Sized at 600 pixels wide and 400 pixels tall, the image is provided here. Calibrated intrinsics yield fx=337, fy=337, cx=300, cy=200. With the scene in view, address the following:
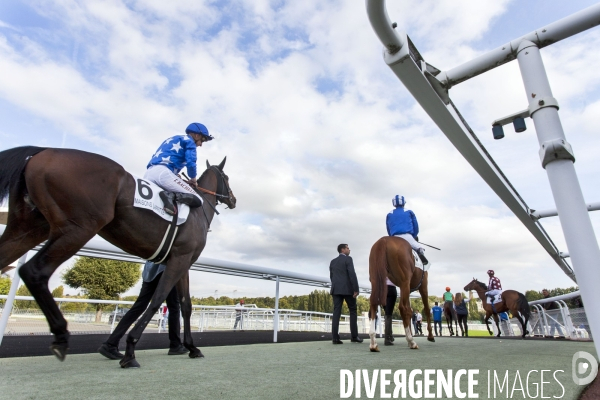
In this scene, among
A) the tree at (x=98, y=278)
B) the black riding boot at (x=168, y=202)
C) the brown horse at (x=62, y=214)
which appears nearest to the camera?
the brown horse at (x=62, y=214)

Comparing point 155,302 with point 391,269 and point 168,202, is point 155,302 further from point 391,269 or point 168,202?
point 391,269

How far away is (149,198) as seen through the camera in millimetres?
2969

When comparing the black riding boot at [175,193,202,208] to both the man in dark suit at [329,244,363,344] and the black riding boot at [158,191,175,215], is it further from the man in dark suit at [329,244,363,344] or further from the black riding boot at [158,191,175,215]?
the man in dark suit at [329,244,363,344]

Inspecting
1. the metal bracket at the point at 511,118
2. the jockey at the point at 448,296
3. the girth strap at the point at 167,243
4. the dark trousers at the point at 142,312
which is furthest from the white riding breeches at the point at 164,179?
the jockey at the point at 448,296

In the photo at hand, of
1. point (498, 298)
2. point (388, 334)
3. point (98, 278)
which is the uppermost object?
point (98, 278)

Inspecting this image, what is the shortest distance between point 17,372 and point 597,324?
11.7ft

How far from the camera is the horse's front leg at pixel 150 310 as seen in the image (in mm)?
2889

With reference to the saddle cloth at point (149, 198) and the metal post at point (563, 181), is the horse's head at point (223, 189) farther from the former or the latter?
the metal post at point (563, 181)

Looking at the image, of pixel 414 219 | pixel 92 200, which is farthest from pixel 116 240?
pixel 414 219

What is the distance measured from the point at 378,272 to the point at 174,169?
343cm

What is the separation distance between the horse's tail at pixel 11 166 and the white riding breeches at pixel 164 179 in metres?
1.07

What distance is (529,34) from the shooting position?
1677 millimetres

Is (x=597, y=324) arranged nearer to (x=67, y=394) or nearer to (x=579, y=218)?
(x=579, y=218)

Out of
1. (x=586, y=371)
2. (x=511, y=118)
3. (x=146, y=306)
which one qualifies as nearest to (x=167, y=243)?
(x=146, y=306)
